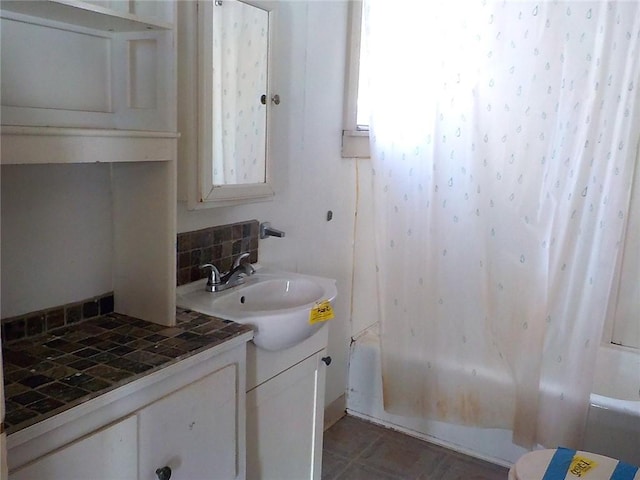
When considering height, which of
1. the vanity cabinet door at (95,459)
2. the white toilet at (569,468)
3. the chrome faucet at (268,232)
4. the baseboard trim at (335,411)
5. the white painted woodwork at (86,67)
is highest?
the white painted woodwork at (86,67)

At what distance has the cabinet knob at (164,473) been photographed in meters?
1.21

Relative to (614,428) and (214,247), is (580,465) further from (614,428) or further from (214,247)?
(214,247)

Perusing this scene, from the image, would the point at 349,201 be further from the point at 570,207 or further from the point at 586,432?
the point at 586,432

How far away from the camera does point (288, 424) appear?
1.76 meters

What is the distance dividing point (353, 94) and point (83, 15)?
4.51ft

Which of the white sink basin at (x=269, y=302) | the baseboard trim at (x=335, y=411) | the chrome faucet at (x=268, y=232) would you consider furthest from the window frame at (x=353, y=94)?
the baseboard trim at (x=335, y=411)

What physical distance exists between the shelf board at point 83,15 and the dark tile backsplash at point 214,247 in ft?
1.95

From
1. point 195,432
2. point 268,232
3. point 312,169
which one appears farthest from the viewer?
point 312,169

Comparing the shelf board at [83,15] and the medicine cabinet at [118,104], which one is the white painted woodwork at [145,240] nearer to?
the medicine cabinet at [118,104]

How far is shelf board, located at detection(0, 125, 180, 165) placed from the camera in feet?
3.50

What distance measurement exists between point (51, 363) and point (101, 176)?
51 cm

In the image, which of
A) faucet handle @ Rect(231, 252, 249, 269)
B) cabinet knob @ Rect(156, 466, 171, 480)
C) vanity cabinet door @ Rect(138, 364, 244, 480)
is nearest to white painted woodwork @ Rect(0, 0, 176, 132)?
faucet handle @ Rect(231, 252, 249, 269)

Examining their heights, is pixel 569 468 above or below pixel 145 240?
below

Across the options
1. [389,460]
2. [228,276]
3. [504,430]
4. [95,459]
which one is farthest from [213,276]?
[504,430]
